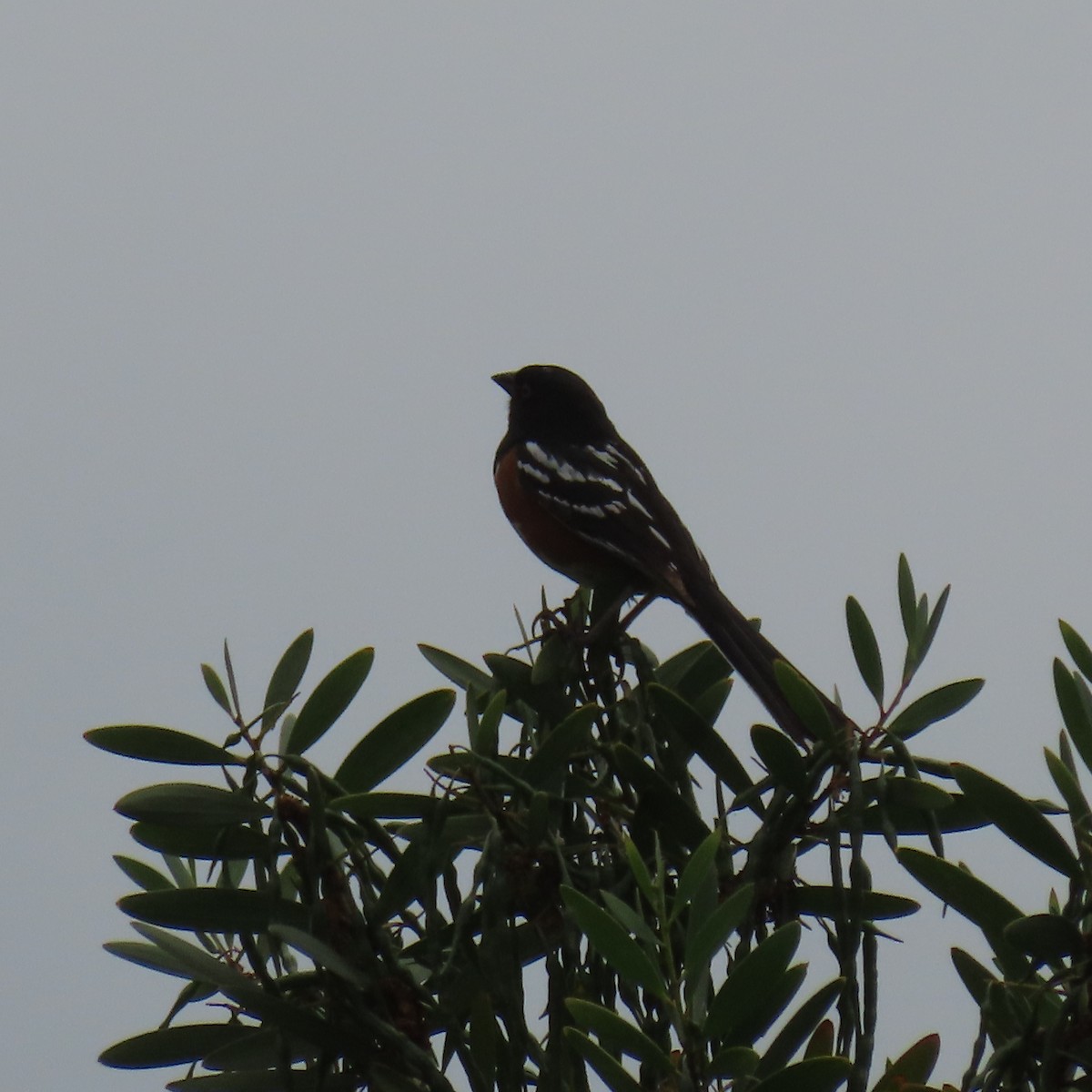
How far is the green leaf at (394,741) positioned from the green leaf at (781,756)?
25 cm

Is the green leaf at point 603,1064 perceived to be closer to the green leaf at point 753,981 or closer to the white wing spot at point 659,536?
the green leaf at point 753,981

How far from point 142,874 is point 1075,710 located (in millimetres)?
918

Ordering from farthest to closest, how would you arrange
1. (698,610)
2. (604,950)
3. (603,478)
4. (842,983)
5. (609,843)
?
1. (603,478)
2. (698,610)
3. (609,843)
4. (842,983)
5. (604,950)

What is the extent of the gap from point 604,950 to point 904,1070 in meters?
0.33

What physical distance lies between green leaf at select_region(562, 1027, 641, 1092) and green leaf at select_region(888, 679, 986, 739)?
441 millimetres

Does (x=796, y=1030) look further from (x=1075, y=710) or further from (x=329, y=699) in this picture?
(x=329, y=699)

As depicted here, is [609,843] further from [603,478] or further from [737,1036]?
[603,478]

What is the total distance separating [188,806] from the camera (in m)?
1.10

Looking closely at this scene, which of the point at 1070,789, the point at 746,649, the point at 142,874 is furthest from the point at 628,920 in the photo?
the point at 746,649

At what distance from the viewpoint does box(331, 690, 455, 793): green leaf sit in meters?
1.17

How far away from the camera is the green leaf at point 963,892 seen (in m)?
1.09

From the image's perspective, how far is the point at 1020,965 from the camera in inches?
44.6

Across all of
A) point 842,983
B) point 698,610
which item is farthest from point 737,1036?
point 698,610

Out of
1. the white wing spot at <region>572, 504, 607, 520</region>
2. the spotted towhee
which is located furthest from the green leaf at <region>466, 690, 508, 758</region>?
the white wing spot at <region>572, 504, 607, 520</region>
